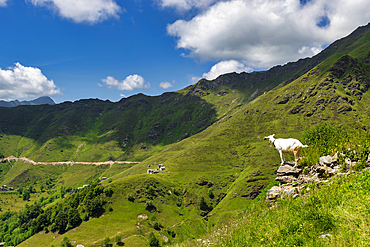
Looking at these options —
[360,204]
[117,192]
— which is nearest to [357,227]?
[360,204]

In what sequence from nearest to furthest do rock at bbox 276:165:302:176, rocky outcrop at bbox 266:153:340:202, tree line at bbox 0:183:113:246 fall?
rocky outcrop at bbox 266:153:340:202
rock at bbox 276:165:302:176
tree line at bbox 0:183:113:246

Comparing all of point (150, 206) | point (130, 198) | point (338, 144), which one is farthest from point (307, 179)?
point (130, 198)

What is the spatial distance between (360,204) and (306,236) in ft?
9.15

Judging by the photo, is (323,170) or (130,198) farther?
(130,198)

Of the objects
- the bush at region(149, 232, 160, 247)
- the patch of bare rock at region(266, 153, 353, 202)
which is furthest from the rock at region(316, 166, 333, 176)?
the bush at region(149, 232, 160, 247)

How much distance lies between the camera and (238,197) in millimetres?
194875

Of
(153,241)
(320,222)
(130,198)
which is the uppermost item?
(320,222)

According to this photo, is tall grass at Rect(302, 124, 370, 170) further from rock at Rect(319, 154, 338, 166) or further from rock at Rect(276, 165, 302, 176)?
rock at Rect(276, 165, 302, 176)

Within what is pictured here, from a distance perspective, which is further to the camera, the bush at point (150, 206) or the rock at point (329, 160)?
the bush at point (150, 206)

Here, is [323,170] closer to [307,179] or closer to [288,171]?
[307,179]

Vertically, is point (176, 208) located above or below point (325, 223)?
below

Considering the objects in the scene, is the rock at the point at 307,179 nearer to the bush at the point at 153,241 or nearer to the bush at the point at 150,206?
the bush at the point at 153,241

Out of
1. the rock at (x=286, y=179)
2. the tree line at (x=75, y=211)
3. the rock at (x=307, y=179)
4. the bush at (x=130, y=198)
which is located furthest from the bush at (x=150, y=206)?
the rock at (x=307, y=179)

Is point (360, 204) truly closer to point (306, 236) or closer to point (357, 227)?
point (357, 227)
